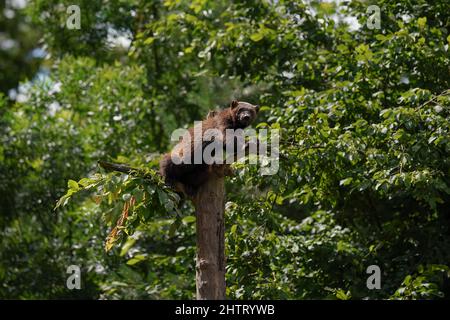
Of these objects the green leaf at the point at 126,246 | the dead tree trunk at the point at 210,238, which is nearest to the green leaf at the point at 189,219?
the green leaf at the point at 126,246

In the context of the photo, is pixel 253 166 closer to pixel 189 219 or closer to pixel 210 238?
pixel 210 238

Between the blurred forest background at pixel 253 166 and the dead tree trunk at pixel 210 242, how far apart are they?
279mm

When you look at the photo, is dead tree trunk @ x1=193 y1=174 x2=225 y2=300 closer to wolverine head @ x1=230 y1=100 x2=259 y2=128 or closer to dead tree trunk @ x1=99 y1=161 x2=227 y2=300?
dead tree trunk @ x1=99 y1=161 x2=227 y2=300

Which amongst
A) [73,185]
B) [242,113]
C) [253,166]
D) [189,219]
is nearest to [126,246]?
[189,219]

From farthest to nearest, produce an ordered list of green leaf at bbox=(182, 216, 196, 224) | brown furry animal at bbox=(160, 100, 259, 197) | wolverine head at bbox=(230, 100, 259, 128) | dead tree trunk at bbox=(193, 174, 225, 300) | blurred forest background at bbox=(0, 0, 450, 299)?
green leaf at bbox=(182, 216, 196, 224) → wolverine head at bbox=(230, 100, 259, 128) → blurred forest background at bbox=(0, 0, 450, 299) → brown furry animal at bbox=(160, 100, 259, 197) → dead tree trunk at bbox=(193, 174, 225, 300)

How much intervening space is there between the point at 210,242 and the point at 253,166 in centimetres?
121

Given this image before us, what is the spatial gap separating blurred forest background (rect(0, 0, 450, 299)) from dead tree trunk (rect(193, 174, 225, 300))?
279mm

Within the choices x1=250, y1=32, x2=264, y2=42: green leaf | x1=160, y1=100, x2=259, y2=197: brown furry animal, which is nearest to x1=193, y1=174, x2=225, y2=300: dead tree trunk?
x1=160, y1=100, x2=259, y2=197: brown furry animal

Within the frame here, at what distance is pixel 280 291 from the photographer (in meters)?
8.85

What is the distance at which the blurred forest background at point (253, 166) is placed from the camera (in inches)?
340

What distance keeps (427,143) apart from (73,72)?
8.38 metres

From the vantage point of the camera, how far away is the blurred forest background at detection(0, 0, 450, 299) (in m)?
8.63

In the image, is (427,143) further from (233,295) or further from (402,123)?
(233,295)
